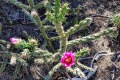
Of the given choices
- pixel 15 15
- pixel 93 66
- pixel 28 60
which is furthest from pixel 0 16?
pixel 93 66

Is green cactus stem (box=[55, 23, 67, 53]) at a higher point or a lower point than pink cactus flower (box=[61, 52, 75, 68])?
higher

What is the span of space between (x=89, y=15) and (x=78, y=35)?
0.34 meters

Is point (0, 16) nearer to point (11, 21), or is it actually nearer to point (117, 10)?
point (11, 21)

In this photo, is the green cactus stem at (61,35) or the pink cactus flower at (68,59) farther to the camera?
the pink cactus flower at (68,59)

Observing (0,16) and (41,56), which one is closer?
(41,56)

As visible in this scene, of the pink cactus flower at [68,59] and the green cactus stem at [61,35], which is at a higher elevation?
the green cactus stem at [61,35]

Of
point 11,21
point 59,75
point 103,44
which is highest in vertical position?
point 11,21

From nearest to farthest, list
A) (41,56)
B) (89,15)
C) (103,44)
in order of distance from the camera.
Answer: (41,56)
(103,44)
(89,15)

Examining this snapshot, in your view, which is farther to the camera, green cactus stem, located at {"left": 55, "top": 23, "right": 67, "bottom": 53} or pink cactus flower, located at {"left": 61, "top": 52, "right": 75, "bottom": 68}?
pink cactus flower, located at {"left": 61, "top": 52, "right": 75, "bottom": 68}

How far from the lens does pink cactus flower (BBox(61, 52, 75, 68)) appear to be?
265cm

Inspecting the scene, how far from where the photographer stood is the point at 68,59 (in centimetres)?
266

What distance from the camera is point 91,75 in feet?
10.1

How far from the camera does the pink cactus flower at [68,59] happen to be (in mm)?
2652

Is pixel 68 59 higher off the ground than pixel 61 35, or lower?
lower
